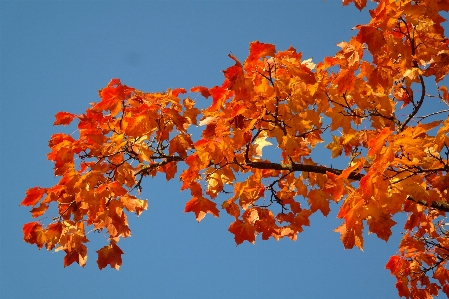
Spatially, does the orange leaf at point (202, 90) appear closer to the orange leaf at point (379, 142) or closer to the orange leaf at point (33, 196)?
the orange leaf at point (379, 142)

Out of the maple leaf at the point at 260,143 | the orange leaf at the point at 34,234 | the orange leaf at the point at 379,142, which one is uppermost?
the maple leaf at the point at 260,143

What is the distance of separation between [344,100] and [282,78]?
958 millimetres

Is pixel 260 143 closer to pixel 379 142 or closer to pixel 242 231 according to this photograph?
pixel 242 231

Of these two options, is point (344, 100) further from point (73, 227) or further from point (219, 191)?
point (73, 227)

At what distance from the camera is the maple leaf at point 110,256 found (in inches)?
183

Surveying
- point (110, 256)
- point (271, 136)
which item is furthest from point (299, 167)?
point (110, 256)

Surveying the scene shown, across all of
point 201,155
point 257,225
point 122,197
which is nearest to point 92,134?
point 122,197

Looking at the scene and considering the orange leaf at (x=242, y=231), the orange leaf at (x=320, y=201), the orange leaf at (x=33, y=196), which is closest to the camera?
the orange leaf at (x=33, y=196)

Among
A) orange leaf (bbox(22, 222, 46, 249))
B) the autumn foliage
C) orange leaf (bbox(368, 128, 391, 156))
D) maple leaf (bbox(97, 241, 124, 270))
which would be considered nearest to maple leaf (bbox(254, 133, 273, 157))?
the autumn foliage

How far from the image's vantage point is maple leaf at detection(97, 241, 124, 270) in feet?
15.3

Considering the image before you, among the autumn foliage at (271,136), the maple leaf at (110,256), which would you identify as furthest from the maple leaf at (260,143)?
the maple leaf at (110,256)

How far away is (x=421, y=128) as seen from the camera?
293 cm

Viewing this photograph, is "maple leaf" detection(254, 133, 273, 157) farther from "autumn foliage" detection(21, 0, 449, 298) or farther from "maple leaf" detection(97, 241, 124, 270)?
"maple leaf" detection(97, 241, 124, 270)

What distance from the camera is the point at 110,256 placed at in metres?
4.69
